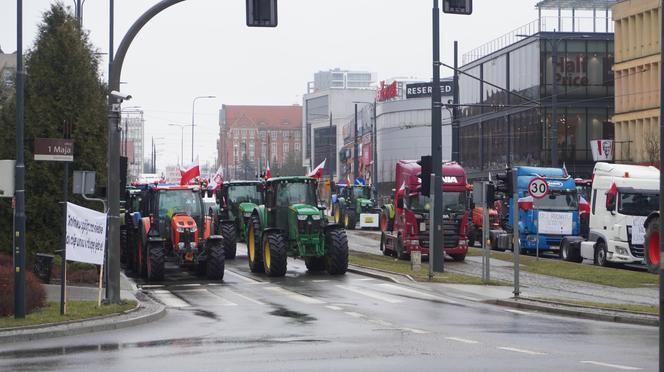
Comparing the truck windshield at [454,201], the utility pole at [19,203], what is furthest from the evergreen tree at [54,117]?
the truck windshield at [454,201]

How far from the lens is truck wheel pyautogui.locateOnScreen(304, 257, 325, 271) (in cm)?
3281

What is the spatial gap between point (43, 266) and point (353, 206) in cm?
3858

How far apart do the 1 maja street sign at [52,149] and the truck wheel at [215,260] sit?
943 centimetres

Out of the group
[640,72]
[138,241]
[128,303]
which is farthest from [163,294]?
[640,72]

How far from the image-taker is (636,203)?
37469mm

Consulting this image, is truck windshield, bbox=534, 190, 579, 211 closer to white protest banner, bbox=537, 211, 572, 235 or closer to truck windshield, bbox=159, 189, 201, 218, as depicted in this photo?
white protest banner, bbox=537, 211, 572, 235

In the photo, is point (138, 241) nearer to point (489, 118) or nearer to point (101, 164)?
point (101, 164)

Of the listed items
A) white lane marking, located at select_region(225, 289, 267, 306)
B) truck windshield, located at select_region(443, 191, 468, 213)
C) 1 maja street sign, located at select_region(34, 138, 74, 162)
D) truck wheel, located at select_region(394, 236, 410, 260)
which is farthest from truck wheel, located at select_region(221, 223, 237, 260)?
1 maja street sign, located at select_region(34, 138, 74, 162)

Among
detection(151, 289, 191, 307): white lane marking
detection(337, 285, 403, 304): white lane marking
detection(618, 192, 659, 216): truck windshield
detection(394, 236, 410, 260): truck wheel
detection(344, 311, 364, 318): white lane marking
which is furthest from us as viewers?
detection(394, 236, 410, 260): truck wheel

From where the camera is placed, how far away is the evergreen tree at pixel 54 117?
28500 millimetres

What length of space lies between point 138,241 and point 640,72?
42488 mm

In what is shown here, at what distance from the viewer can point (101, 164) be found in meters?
30.0

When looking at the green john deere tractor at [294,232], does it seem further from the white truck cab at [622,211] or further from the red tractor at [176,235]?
the white truck cab at [622,211]

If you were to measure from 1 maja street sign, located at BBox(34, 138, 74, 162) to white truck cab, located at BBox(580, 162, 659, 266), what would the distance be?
21.5 metres
